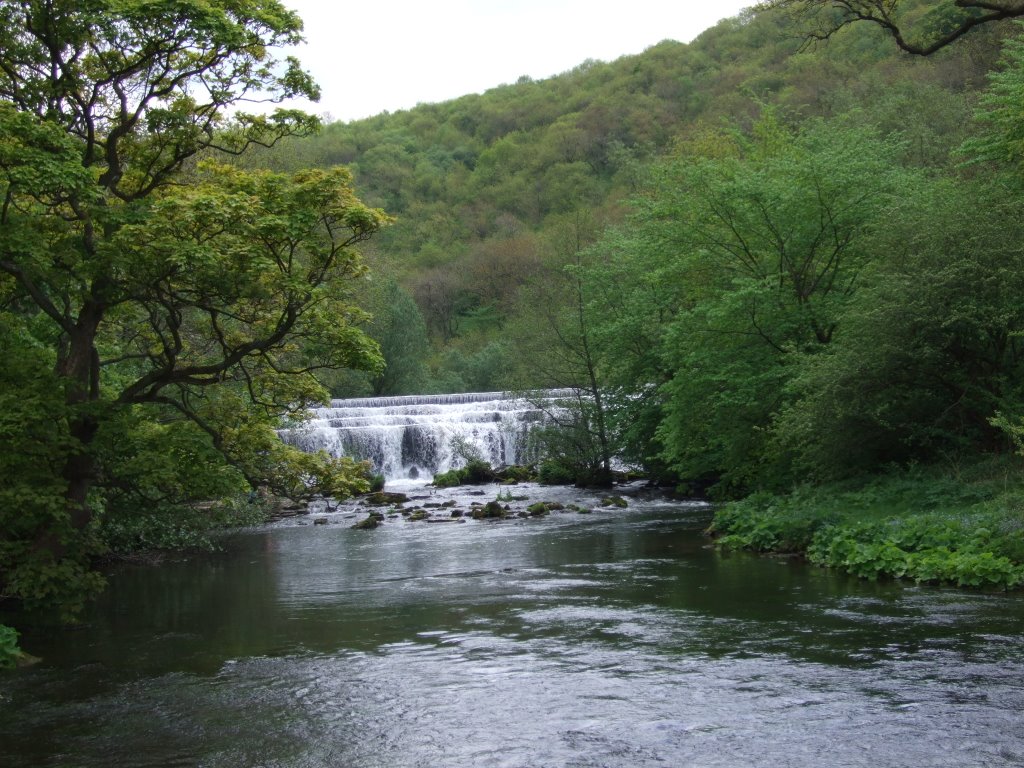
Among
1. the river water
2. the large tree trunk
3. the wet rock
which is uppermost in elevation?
the large tree trunk

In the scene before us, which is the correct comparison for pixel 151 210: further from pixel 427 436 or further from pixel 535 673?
pixel 427 436

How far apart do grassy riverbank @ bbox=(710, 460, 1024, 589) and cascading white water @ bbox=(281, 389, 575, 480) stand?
15.6m

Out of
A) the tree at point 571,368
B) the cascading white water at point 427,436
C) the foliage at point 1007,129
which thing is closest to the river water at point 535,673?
the foliage at point 1007,129

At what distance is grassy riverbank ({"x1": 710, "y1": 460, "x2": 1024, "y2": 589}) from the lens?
12.8m

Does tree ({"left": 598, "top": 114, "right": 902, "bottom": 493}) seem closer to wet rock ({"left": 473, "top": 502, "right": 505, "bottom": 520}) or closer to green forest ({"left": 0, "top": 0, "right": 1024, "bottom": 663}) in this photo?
green forest ({"left": 0, "top": 0, "right": 1024, "bottom": 663})

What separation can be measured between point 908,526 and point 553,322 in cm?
1945

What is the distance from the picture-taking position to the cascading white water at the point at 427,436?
34.2 m

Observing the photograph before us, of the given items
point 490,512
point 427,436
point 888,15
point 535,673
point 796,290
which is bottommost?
point 490,512

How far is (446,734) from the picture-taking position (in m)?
7.82

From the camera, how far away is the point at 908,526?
14.5 metres

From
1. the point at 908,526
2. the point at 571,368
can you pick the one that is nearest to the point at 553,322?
the point at 571,368

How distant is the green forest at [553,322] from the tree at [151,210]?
1.9 inches

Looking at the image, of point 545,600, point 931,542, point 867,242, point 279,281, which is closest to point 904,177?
point 867,242

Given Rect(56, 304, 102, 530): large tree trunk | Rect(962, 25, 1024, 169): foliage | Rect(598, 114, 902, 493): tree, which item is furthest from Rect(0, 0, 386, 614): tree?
Rect(962, 25, 1024, 169): foliage
